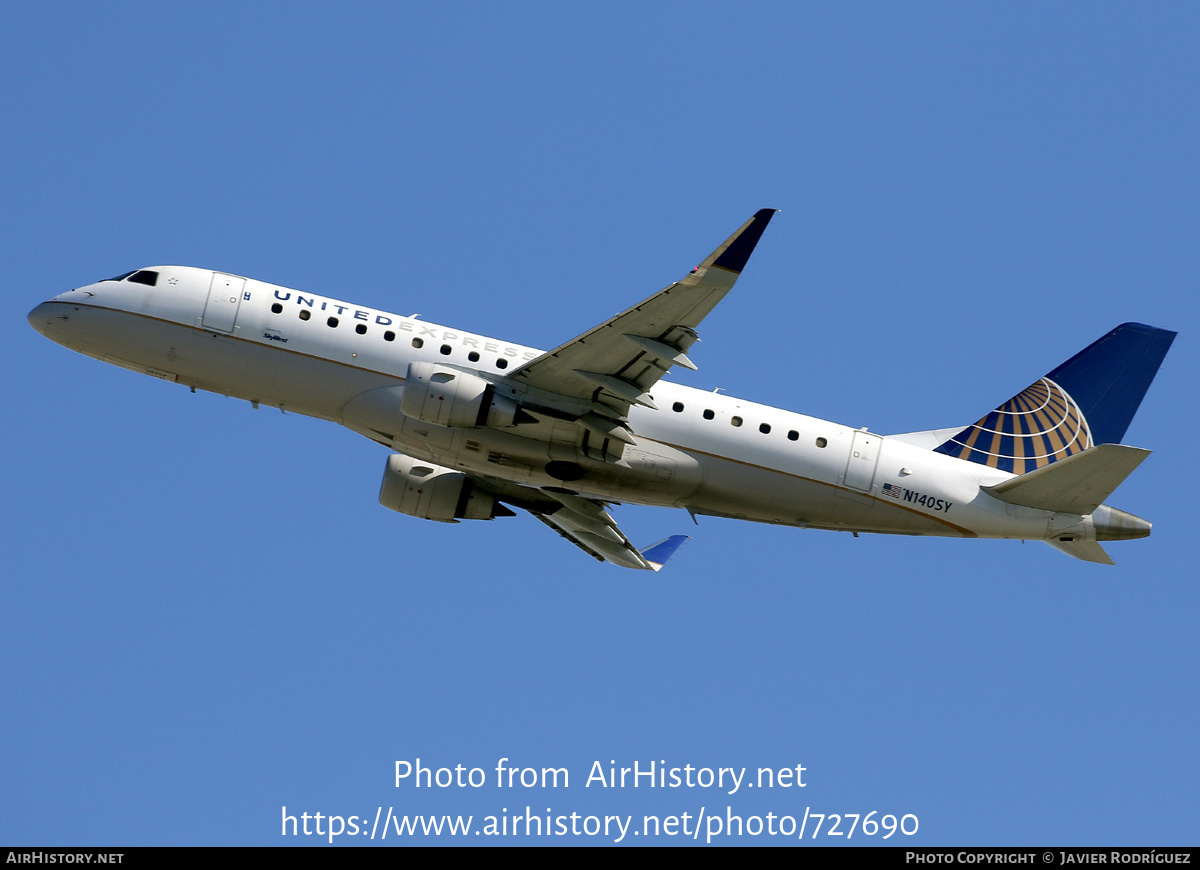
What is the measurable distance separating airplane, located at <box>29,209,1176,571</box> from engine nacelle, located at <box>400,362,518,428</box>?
0.11 feet

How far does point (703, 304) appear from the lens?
1052 inches

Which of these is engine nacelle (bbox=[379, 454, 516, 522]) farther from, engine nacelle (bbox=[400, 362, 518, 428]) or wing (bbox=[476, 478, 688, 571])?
engine nacelle (bbox=[400, 362, 518, 428])

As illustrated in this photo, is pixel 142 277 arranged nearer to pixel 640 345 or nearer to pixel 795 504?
pixel 640 345

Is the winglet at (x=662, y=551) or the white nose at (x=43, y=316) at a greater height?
the white nose at (x=43, y=316)

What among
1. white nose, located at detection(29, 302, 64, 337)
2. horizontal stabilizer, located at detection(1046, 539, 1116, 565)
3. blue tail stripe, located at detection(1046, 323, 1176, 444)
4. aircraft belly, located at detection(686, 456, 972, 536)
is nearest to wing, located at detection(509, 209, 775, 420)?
aircraft belly, located at detection(686, 456, 972, 536)

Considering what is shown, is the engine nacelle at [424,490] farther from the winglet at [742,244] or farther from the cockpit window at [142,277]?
the winglet at [742,244]

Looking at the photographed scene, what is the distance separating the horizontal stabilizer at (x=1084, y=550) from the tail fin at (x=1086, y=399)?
3373mm

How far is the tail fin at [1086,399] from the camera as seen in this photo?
35.2 meters

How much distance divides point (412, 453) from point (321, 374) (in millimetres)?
3212

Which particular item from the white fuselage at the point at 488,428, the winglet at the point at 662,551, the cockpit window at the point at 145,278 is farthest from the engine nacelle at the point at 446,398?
the winglet at the point at 662,551

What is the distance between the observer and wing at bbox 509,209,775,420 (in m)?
26.0
